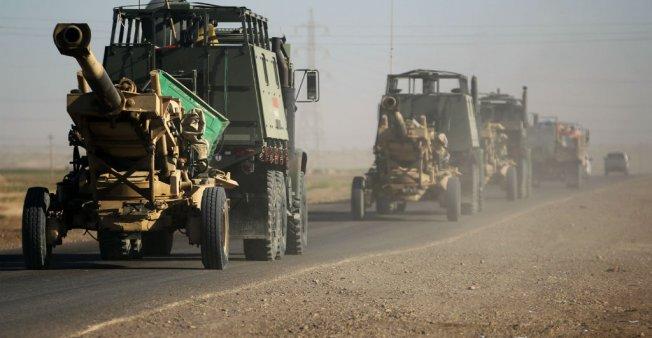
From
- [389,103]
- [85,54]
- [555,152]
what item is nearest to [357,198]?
[389,103]

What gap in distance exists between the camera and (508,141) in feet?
140

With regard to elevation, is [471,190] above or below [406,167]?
below

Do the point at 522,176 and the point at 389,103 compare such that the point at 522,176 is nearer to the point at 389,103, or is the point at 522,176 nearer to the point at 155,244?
the point at 389,103

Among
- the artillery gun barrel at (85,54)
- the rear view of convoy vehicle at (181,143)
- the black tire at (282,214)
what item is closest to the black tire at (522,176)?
the rear view of convoy vehicle at (181,143)

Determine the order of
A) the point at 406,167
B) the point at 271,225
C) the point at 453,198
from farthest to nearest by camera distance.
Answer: the point at 453,198
the point at 406,167
the point at 271,225

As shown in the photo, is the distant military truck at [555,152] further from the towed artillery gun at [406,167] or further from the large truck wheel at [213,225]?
the large truck wheel at [213,225]

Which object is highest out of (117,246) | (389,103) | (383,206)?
(389,103)

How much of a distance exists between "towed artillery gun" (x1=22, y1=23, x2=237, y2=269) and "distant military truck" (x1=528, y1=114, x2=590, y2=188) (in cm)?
3917

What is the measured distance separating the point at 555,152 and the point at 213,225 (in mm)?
40958

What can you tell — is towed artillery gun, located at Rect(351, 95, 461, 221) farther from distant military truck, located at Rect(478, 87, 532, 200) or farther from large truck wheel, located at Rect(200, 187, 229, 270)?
large truck wheel, located at Rect(200, 187, 229, 270)

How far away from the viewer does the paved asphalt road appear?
11.2 meters

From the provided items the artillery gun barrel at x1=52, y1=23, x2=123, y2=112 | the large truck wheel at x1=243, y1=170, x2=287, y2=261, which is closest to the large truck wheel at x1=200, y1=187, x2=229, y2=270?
the large truck wheel at x1=243, y1=170, x2=287, y2=261

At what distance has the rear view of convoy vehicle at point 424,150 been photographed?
29344 millimetres

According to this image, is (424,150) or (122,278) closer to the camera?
(122,278)
